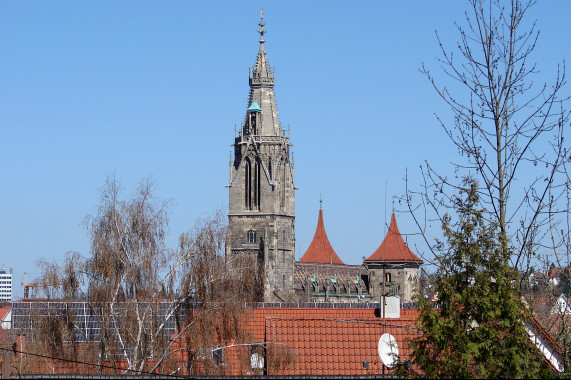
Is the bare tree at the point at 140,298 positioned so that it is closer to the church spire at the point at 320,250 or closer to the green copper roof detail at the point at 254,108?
the green copper roof detail at the point at 254,108

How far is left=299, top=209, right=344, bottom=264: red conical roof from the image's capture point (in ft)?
404

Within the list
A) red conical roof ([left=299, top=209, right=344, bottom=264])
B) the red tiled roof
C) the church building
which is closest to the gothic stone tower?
the church building

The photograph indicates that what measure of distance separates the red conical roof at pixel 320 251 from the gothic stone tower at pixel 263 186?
32.7m

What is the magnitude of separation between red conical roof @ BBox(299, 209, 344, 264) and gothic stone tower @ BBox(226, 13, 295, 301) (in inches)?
1286

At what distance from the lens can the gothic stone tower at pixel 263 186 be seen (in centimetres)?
8869

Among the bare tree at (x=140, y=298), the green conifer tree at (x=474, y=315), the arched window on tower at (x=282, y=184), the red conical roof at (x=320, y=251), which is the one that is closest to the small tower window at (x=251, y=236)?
the arched window on tower at (x=282, y=184)

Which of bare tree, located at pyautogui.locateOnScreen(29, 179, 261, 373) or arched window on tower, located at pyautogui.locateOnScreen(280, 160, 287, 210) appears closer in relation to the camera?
bare tree, located at pyautogui.locateOnScreen(29, 179, 261, 373)

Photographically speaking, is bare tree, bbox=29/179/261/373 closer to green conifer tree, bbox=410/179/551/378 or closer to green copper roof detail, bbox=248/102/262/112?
green conifer tree, bbox=410/179/551/378

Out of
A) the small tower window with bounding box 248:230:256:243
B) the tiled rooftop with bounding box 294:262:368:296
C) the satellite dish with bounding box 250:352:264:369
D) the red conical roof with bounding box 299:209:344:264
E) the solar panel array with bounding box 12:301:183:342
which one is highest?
the red conical roof with bounding box 299:209:344:264

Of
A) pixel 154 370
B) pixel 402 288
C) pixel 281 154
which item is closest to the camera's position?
pixel 154 370

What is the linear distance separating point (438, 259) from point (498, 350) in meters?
1.68

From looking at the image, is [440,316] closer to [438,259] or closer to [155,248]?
[438,259]

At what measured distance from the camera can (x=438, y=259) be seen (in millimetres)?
18000

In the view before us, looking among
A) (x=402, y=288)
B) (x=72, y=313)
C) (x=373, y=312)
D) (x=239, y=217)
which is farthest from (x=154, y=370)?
(x=402, y=288)
